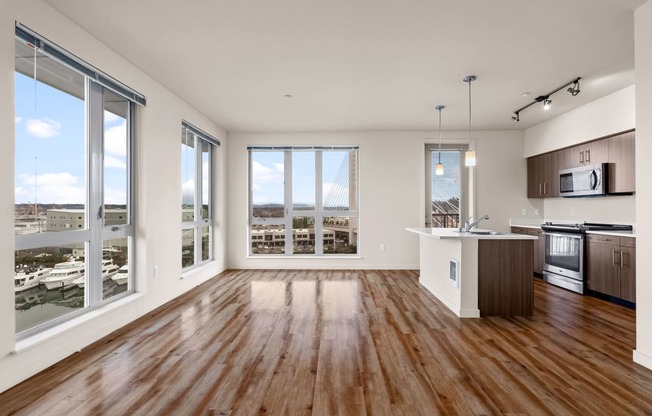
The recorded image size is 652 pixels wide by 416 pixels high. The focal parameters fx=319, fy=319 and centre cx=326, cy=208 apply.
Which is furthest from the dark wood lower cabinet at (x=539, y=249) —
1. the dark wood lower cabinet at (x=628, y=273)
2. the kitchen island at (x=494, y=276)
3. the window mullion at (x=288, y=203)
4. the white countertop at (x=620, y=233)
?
the window mullion at (x=288, y=203)

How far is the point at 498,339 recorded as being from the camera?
9.50 ft

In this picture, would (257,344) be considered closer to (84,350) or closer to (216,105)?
(84,350)

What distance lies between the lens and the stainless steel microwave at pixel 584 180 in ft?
14.5

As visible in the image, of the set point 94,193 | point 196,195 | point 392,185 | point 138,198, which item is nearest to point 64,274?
point 94,193

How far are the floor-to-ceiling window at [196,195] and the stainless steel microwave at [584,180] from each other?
5.86 metres

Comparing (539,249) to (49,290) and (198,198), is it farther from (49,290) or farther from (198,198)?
(49,290)

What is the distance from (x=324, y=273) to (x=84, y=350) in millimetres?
3782

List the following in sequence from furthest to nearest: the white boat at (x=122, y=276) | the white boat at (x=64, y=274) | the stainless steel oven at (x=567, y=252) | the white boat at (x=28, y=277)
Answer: the stainless steel oven at (x=567, y=252)
the white boat at (x=122, y=276)
the white boat at (x=64, y=274)
the white boat at (x=28, y=277)

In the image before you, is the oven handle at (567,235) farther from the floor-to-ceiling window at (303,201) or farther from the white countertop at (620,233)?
the floor-to-ceiling window at (303,201)

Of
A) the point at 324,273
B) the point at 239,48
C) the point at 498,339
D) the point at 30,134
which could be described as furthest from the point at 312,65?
the point at 324,273

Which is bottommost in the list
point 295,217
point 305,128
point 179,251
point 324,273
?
point 324,273

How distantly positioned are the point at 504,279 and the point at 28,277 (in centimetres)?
438

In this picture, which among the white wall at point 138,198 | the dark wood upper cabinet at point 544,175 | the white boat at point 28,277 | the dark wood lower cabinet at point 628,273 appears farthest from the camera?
the dark wood upper cabinet at point 544,175

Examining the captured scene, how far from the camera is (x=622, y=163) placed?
4172 mm
